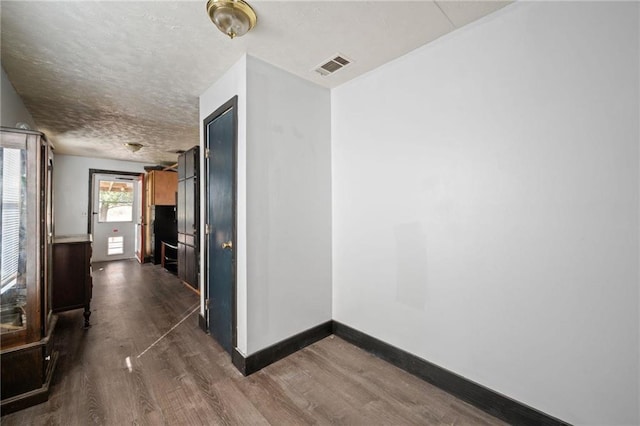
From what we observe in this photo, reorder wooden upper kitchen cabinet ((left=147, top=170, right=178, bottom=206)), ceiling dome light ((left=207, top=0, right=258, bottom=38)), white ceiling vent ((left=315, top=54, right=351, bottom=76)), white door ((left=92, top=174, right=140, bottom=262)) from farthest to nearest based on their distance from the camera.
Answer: white door ((left=92, top=174, right=140, bottom=262)) < wooden upper kitchen cabinet ((left=147, top=170, right=178, bottom=206)) < white ceiling vent ((left=315, top=54, right=351, bottom=76)) < ceiling dome light ((left=207, top=0, right=258, bottom=38))

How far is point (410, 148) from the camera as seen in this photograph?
2266 millimetres

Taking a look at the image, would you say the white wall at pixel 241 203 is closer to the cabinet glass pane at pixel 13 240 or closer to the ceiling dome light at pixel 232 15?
the ceiling dome light at pixel 232 15

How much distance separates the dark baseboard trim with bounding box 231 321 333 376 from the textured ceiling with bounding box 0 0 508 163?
257 cm

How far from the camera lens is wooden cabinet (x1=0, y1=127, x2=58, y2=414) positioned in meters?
1.78

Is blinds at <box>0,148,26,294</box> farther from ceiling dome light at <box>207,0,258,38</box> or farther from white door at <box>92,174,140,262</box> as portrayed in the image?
white door at <box>92,174,140,262</box>

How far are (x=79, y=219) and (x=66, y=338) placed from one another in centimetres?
514

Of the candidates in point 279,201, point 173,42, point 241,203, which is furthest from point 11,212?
point 279,201

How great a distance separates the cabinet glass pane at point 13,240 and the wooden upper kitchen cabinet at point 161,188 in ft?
15.9

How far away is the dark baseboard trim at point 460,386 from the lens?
1.66 metres

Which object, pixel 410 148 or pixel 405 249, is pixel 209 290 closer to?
pixel 405 249

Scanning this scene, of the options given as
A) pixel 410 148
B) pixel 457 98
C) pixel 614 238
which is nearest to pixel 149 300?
pixel 410 148

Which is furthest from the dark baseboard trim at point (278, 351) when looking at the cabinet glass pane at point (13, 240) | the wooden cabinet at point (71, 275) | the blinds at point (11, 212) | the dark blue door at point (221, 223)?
the wooden cabinet at point (71, 275)


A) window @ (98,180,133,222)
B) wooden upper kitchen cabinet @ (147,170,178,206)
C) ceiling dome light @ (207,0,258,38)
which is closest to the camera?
ceiling dome light @ (207,0,258,38)

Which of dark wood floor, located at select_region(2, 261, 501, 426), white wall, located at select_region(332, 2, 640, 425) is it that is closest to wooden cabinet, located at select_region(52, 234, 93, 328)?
dark wood floor, located at select_region(2, 261, 501, 426)
